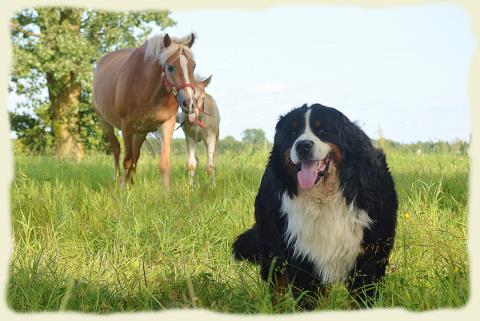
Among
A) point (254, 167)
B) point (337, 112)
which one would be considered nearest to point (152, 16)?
point (254, 167)

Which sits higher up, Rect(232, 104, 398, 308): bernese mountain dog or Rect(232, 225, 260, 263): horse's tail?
Rect(232, 104, 398, 308): bernese mountain dog

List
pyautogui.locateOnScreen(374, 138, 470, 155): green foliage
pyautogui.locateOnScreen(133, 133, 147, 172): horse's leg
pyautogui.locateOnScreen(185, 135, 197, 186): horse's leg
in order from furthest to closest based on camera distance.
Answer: pyautogui.locateOnScreen(133, 133, 147, 172): horse's leg, pyautogui.locateOnScreen(185, 135, 197, 186): horse's leg, pyautogui.locateOnScreen(374, 138, 470, 155): green foliage

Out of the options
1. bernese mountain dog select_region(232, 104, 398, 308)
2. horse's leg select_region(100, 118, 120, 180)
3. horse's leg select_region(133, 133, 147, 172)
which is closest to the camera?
bernese mountain dog select_region(232, 104, 398, 308)

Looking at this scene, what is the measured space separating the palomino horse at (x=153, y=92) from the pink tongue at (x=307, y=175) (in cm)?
395

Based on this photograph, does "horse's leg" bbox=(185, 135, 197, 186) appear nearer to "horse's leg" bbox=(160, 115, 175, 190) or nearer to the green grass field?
"horse's leg" bbox=(160, 115, 175, 190)

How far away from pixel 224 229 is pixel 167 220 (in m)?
0.46

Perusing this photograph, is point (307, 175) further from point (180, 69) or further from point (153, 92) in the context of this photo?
point (153, 92)

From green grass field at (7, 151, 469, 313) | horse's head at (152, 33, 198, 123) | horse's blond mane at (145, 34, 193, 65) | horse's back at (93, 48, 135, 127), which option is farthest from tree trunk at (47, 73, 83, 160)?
green grass field at (7, 151, 469, 313)

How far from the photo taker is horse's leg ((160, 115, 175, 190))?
25.3ft

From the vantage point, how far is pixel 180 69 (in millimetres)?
7711

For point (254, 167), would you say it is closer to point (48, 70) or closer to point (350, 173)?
point (350, 173)

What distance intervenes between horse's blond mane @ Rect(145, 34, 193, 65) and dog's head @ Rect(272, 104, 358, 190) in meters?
4.30

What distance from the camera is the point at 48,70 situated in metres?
14.9

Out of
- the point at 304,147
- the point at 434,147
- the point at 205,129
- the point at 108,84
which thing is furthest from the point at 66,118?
the point at 304,147
